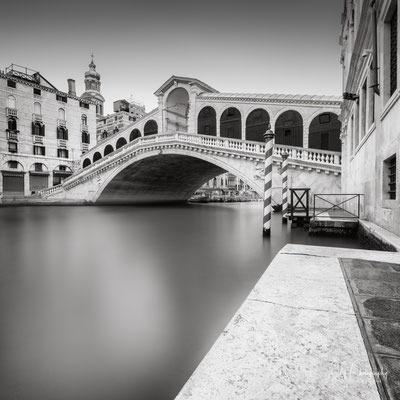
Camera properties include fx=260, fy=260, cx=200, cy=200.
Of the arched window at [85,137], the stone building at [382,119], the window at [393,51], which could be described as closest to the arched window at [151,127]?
the arched window at [85,137]

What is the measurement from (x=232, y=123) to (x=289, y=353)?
614 inches

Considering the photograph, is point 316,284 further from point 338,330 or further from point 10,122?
point 10,122

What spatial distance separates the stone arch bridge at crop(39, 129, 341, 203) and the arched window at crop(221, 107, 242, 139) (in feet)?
7.37

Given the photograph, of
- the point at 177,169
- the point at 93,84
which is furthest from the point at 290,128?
the point at 93,84

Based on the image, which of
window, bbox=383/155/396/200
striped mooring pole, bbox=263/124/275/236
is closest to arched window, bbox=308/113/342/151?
striped mooring pole, bbox=263/124/275/236

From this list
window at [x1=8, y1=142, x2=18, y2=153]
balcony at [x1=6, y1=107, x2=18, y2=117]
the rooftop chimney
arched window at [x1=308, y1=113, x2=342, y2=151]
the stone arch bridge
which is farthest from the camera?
the rooftop chimney

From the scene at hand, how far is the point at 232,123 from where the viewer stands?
15.5 meters

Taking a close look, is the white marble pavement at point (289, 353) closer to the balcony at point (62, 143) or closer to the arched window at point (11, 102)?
the arched window at point (11, 102)

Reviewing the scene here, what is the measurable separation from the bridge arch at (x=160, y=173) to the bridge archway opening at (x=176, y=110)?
373 centimetres

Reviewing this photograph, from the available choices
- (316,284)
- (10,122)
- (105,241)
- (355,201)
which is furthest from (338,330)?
(10,122)

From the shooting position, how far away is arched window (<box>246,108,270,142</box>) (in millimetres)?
14562

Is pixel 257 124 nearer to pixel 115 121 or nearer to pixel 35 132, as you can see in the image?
pixel 35 132

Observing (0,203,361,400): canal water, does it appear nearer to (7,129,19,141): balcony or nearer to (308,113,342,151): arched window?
(308,113,342,151): arched window

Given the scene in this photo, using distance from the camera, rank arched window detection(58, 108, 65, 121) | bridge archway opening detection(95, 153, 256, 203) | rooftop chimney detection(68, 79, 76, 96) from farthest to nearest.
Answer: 1. rooftop chimney detection(68, 79, 76, 96)
2. arched window detection(58, 108, 65, 121)
3. bridge archway opening detection(95, 153, 256, 203)
